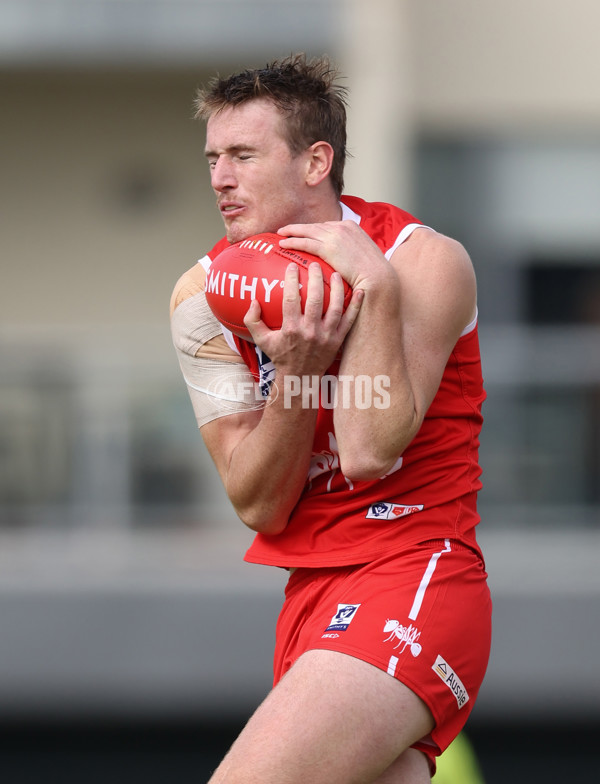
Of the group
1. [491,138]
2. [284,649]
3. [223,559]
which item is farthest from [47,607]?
[491,138]

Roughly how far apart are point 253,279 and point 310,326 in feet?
Result: 0.58

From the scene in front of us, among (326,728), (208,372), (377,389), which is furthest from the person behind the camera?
(208,372)

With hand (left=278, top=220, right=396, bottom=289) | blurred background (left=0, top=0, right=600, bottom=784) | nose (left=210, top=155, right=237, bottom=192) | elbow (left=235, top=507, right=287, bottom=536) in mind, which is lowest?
blurred background (left=0, top=0, right=600, bottom=784)

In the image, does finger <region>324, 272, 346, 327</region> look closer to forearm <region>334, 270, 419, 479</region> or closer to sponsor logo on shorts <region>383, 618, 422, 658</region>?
forearm <region>334, 270, 419, 479</region>

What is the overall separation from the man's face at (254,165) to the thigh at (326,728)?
38.5 inches

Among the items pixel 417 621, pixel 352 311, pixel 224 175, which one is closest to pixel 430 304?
pixel 352 311

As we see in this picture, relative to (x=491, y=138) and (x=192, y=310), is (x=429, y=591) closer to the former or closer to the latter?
(x=192, y=310)

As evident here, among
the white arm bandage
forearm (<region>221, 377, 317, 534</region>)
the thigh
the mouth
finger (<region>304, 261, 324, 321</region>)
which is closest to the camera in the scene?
the thigh

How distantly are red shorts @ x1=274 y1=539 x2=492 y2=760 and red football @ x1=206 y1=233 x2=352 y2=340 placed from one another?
0.58 m

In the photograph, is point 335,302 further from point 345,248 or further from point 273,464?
point 273,464

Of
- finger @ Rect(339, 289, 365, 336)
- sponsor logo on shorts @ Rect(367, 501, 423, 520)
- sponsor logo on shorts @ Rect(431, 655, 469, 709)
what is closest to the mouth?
finger @ Rect(339, 289, 365, 336)

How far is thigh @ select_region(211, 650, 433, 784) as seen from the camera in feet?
7.29

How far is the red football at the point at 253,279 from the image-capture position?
2.39m

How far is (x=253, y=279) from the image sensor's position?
7.95ft
